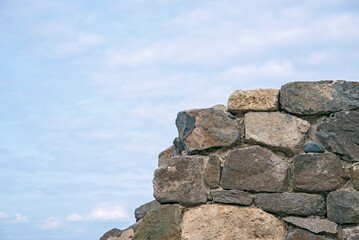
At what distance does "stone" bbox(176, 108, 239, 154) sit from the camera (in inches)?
172

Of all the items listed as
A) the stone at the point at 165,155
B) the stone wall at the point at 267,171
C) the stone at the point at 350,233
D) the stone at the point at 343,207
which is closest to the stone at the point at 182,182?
the stone wall at the point at 267,171

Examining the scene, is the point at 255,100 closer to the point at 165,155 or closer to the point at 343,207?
the point at 343,207

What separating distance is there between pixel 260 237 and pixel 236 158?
26.5 inches

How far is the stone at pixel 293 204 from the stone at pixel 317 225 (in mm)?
54

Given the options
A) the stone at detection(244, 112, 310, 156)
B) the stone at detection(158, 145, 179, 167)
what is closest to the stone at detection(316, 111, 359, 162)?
the stone at detection(244, 112, 310, 156)

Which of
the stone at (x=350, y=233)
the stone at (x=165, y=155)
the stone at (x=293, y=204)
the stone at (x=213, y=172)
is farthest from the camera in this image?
the stone at (x=165, y=155)

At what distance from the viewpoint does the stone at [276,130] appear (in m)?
4.24

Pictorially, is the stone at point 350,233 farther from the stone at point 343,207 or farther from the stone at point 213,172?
the stone at point 213,172

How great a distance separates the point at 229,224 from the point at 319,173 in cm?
84

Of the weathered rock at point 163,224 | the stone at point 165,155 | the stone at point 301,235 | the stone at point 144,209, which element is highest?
the stone at point 165,155

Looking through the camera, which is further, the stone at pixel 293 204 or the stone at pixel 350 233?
the stone at pixel 293 204

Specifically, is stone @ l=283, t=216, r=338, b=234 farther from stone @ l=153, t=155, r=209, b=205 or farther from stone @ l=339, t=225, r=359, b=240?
stone @ l=153, t=155, r=209, b=205

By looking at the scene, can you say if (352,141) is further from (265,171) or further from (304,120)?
(265,171)

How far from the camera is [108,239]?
207 inches
